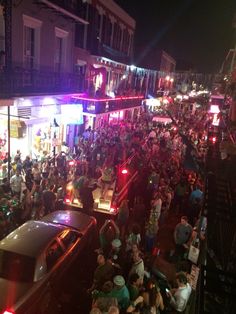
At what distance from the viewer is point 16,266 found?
6531 millimetres

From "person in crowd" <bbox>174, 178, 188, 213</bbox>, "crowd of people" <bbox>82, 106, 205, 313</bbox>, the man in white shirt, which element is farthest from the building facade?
the man in white shirt

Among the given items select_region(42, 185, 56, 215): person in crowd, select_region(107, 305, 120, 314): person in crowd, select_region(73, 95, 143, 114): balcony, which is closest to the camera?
select_region(107, 305, 120, 314): person in crowd

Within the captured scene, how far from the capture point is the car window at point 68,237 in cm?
782

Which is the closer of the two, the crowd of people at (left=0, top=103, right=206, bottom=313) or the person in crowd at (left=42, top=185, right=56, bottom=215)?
the crowd of people at (left=0, top=103, right=206, bottom=313)

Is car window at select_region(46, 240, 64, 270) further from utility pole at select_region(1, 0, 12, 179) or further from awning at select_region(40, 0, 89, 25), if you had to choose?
awning at select_region(40, 0, 89, 25)

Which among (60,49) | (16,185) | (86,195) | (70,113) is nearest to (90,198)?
(86,195)

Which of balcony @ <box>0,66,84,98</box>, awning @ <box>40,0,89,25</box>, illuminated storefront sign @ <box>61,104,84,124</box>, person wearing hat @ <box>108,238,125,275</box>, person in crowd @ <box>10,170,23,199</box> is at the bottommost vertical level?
person wearing hat @ <box>108,238,125,275</box>

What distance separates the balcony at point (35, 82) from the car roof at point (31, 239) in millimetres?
5447

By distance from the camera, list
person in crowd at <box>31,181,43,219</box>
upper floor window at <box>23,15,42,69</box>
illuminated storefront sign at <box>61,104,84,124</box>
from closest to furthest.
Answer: person in crowd at <box>31,181,43,219</box> → upper floor window at <box>23,15,42,69</box> → illuminated storefront sign at <box>61,104,84,124</box>

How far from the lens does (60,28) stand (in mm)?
17281

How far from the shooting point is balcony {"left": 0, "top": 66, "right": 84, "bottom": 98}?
38.3 ft

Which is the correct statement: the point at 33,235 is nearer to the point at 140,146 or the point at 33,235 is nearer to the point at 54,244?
the point at 54,244

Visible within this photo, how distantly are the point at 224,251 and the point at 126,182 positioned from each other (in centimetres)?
873

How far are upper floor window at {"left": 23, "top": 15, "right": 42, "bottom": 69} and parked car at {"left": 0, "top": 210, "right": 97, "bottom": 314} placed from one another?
31.1 ft
